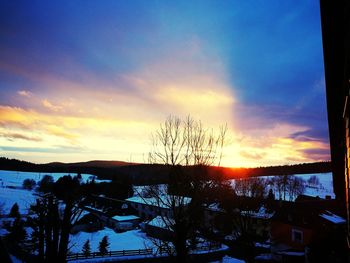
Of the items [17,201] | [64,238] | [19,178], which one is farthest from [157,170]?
[19,178]

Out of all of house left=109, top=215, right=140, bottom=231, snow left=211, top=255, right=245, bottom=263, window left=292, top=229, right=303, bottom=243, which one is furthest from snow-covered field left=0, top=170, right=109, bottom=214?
window left=292, top=229, right=303, bottom=243

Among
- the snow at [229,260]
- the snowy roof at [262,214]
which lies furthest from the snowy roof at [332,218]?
the snowy roof at [262,214]

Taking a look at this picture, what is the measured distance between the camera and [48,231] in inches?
570

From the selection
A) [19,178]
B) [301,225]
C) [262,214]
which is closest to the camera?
[301,225]

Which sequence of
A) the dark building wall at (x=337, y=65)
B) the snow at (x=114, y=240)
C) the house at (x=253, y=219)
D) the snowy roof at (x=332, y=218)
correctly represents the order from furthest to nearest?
the house at (x=253, y=219)
the snow at (x=114, y=240)
the snowy roof at (x=332, y=218)
the dark building wall at (x=337, y=65)

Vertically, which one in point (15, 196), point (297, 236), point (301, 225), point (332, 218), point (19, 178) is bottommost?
point (15, 196)

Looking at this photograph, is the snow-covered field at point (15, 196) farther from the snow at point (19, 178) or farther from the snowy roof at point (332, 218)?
the snowy roof at point (332, 218)

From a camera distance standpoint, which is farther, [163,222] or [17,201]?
[17,201]

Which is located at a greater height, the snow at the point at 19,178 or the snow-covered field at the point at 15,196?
the snow at the point at 19,178

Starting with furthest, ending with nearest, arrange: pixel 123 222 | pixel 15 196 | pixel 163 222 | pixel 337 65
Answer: pixel 15 196, pixel 123 222, pixel 163 222, pixel 337 65

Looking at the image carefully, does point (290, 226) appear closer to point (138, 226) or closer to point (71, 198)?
point (71, 198)

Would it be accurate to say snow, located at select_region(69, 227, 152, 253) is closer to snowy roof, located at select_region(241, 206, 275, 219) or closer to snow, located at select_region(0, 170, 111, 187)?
snowy roof, located at select_region(241, 206, 275, 219)

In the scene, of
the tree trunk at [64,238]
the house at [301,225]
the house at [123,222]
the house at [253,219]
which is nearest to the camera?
the tree trunk at [64,238]

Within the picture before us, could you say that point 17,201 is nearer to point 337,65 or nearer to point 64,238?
point 64,238
